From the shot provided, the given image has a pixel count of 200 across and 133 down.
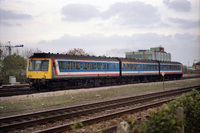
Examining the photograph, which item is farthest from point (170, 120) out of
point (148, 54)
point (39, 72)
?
point (148, 54)

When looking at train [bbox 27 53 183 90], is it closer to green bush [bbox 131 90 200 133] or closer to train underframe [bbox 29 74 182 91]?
train underframe [bbox 29 74 182 91]

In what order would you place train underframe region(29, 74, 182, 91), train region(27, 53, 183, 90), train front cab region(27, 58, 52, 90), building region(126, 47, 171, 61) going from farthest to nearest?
1. building region(126, 47, 171, 61)
2. train underframe region(29, 74, 182, 91)
3. train region(27, 53, 183, 90)
4. train front cab region(27, 58, 52, 90)

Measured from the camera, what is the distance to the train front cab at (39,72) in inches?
865

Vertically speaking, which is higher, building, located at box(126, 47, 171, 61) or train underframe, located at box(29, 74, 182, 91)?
building, located at box(126, 47, 171, 61)

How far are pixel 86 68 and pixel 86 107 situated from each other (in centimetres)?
1383

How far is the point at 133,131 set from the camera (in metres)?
4.72

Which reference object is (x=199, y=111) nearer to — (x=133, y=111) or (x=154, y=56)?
(x=133, y=111)

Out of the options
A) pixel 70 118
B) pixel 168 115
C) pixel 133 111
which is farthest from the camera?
pixel 133 111

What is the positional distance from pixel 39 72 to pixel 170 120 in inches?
740

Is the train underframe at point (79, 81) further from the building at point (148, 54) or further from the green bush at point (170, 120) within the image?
the building at point (148, 54)

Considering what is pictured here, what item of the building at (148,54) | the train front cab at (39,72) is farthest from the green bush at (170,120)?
the building at (148,54)

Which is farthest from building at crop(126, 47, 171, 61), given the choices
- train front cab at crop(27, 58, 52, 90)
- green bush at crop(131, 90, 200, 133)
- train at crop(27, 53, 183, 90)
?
green bush at crop(131, 90, 200, 133)

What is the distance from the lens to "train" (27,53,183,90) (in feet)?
73.1

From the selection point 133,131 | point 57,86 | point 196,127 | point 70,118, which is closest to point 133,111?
point 70,118
